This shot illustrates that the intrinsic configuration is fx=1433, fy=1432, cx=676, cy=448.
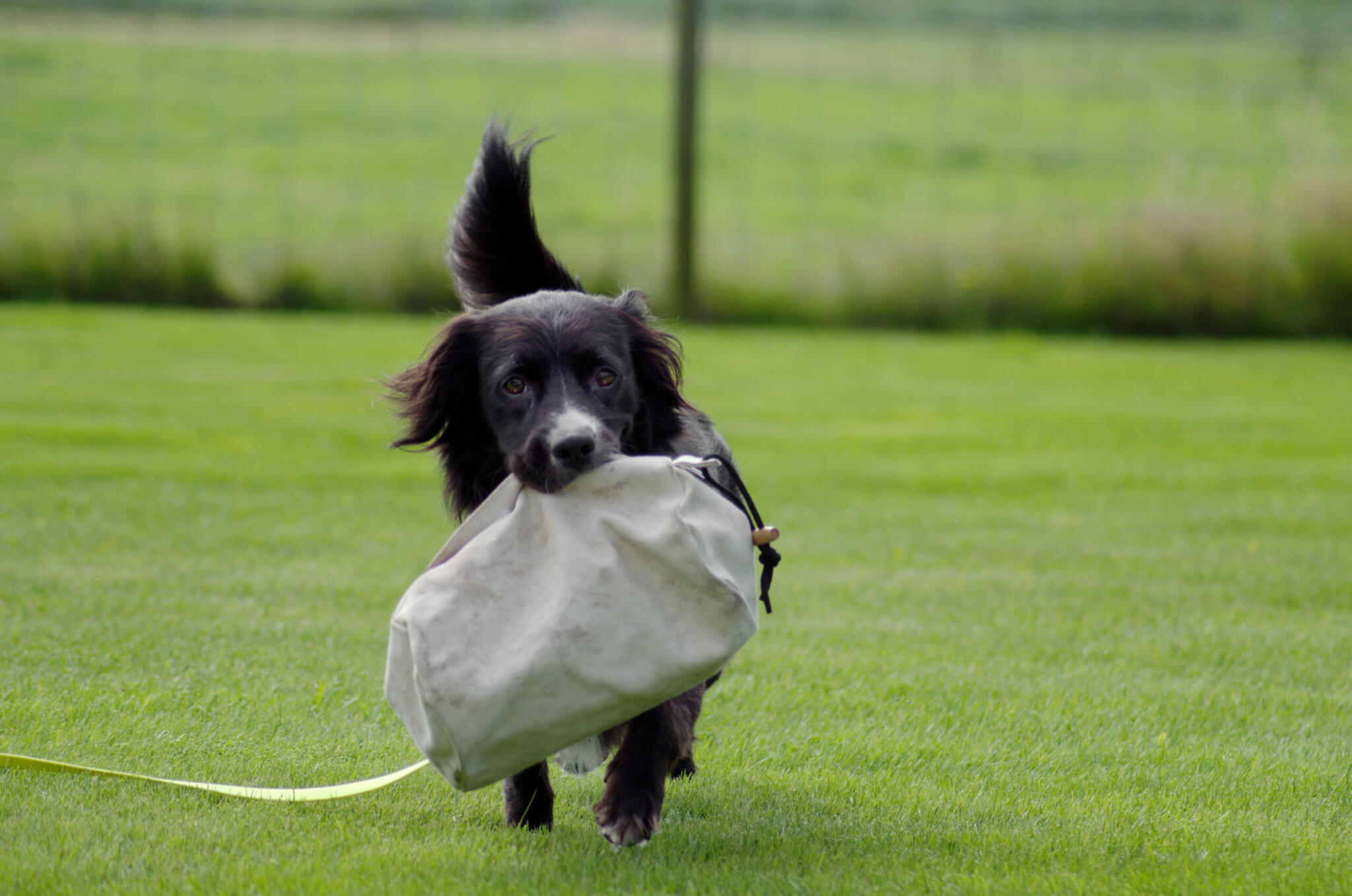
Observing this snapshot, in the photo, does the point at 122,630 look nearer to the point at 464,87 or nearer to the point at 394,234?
the point at 394,234

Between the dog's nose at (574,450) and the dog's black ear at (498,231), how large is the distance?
49.5 inches

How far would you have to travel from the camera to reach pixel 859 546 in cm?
586

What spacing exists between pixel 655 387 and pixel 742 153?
16.9 meters

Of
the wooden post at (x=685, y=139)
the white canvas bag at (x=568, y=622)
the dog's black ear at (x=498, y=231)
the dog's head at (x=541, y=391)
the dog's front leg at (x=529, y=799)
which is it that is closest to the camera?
the white canvas bag at (x=568, y=622)

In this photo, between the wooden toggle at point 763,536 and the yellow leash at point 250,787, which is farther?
the yellow leash at point 250,787

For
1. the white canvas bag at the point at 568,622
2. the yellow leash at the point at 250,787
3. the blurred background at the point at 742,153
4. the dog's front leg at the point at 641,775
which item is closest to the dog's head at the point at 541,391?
the white canvas bag at the point at 568,622

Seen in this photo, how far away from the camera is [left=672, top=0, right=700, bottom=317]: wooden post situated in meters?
13.5

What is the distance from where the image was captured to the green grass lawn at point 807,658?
110 inches

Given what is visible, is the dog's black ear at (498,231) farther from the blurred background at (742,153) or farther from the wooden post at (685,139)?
the wooden post at (685,139)

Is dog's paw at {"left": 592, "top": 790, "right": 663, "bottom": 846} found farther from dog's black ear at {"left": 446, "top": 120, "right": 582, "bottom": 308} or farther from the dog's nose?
dog's black ear at {"left": 446, "top": 120, "right": 582, "bottom": 308}

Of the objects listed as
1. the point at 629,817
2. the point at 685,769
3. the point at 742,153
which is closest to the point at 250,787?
the point at 629,817

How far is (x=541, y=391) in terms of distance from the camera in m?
3.12

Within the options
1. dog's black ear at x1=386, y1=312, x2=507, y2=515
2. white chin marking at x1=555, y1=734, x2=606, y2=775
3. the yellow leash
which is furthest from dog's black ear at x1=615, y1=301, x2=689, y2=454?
the yellow leash

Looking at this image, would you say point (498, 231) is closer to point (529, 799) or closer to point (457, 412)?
A: point (457, 412)
